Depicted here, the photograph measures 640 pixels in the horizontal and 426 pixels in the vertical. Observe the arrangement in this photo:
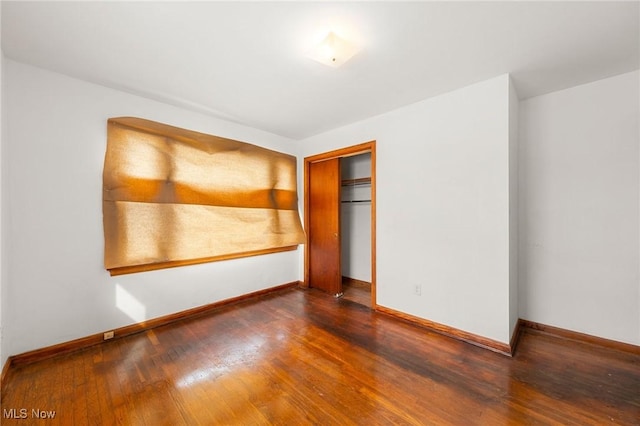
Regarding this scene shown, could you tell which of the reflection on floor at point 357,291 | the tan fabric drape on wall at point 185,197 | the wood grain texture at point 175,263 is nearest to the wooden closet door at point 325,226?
the reflection on floor at point 357,291

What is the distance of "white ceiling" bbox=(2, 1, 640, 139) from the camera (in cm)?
154

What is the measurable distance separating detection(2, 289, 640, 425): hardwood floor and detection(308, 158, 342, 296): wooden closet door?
132 centimetres

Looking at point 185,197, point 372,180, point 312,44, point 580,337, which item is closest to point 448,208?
point 372,180

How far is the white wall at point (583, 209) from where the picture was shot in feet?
7.37

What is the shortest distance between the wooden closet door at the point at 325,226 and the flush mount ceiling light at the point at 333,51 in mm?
1958

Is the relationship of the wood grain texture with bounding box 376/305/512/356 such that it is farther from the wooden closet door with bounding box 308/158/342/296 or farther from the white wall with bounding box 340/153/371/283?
the white wall with bounding box 340/153/371/283

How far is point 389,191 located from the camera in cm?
309

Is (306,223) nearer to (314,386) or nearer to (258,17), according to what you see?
(314,386)

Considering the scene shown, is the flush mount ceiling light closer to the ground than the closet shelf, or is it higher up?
higher up

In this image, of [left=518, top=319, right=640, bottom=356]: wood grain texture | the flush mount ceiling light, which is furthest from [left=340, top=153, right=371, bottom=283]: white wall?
the flush mount ceiling light

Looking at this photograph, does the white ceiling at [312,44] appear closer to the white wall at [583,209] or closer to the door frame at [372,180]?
the white wall at [583,209]

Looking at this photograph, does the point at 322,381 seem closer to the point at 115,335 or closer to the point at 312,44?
the point at 115,335

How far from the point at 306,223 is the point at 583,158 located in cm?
346

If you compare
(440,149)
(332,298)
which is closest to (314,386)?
(332,298)
